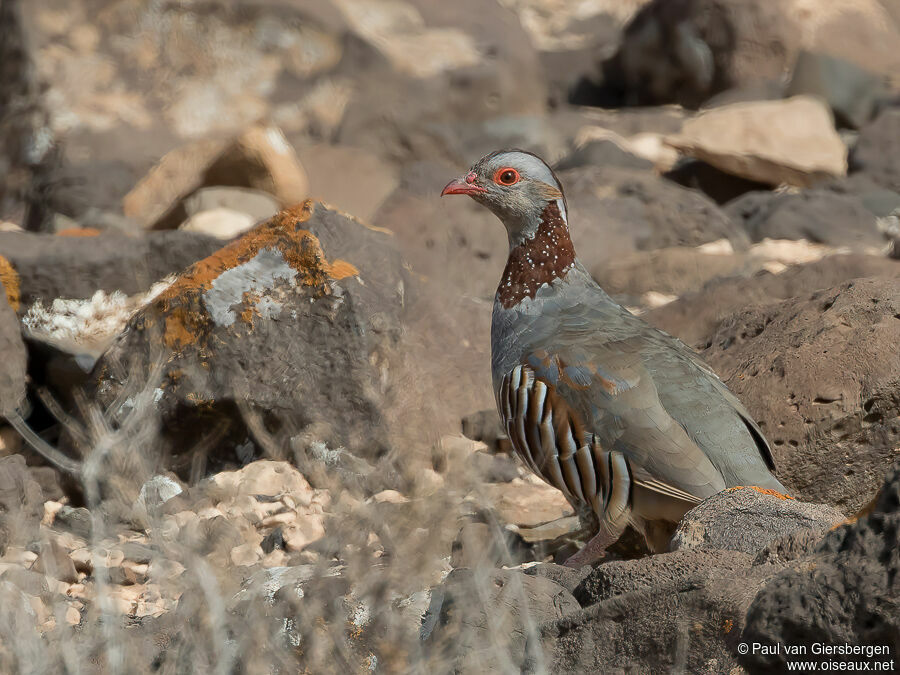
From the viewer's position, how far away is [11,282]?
6508 millimetres

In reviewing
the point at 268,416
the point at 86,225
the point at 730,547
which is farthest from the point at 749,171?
the point at 730,547

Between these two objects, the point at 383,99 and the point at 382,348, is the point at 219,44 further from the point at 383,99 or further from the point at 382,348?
the point at 382,348

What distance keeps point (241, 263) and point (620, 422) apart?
7.26 ft

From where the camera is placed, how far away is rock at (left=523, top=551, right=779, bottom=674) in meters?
2.82

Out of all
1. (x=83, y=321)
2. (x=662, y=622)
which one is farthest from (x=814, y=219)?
(x=662, y=622)

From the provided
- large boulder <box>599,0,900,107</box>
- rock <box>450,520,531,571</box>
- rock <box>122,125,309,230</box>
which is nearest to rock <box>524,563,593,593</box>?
rock <box>450,520,531,571</box>

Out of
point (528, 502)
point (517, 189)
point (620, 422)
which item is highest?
point (517, 189)

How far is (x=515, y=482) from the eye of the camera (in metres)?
5.79

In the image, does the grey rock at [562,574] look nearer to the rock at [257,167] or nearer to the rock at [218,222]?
the rock at [218,222]

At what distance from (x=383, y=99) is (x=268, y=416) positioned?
967cm

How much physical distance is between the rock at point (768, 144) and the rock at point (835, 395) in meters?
6.42

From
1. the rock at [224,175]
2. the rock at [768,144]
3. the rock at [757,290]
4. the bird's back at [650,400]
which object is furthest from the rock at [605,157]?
the bird's back at [650,400]

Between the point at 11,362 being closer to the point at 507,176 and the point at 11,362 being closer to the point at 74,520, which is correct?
the point at 74,520

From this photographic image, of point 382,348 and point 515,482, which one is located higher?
point 382,348
